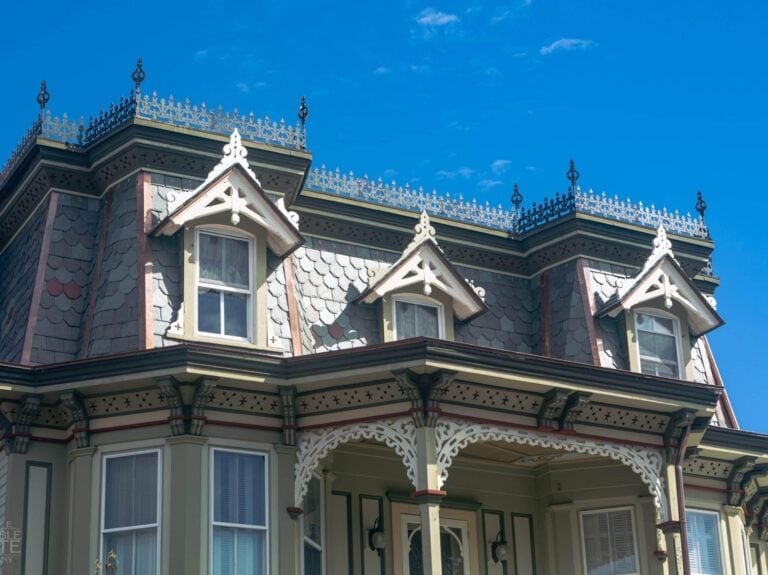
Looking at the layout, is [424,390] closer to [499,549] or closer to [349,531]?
[349,531]

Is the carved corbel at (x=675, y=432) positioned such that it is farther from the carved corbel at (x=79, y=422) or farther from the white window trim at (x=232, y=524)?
the carved corbel at (x=79, y=422)

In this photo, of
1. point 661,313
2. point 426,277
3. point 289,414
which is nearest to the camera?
point 289,414

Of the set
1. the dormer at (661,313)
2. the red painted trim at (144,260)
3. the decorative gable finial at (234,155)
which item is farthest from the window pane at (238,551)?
the dormer at (661,313)

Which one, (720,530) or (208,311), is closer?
(208,311)

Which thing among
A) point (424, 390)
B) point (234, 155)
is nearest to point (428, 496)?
point (424, 390)

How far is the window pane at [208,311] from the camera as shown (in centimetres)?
2066

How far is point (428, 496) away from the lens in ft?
61.6

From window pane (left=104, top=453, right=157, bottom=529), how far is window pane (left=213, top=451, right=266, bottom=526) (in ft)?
2.80

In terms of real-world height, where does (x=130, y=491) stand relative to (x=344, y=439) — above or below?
below

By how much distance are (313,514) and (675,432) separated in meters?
5.50

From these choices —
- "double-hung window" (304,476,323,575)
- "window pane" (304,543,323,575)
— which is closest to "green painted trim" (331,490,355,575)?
"double-hung window" (304,476,323,575)

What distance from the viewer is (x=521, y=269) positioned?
25359 millimetres

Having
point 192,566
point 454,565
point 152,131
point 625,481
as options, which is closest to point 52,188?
point 152,131

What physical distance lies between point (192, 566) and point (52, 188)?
6.83 meters
